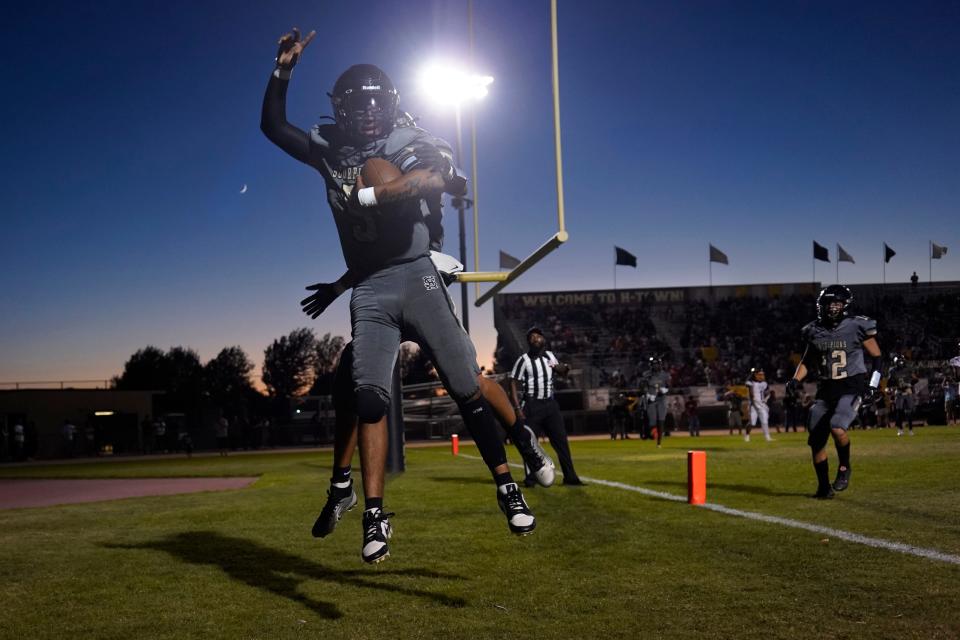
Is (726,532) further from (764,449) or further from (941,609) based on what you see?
(764,449)

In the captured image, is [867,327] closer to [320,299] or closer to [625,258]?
[320,299]

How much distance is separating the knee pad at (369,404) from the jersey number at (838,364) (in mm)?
6425

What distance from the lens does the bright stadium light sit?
→ 876 cm

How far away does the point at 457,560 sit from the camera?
5.92m

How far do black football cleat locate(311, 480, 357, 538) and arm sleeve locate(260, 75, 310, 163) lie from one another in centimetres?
161

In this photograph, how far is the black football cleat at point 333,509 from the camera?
412 centimetres

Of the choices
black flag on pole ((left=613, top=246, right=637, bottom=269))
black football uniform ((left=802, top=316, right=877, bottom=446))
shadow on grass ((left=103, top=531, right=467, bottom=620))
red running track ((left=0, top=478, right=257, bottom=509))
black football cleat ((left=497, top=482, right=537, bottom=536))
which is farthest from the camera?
black flag on pole ((left=613, top=246, right=637, bottom=269))

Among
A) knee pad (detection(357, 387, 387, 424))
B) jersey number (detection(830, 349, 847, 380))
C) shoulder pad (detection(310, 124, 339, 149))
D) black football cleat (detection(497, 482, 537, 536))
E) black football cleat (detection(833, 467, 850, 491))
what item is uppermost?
shoulder pad (detection(310, 124, 339, 149))

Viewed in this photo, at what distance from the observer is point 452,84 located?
41.3 ft

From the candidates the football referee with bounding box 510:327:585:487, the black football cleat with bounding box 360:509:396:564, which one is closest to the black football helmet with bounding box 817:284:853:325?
the football referee with bounding box 510:327:585:487

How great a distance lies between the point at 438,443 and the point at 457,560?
25.0m

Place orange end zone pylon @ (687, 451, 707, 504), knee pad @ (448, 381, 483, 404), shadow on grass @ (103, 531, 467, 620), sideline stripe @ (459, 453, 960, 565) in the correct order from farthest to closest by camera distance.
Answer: orange end zone pylon @ (687, 451, 707, 504), sideline stripe @ (459, 453, 960, 565), shadow on grass @ (103, 531, 467, 620), knee pad @ (448, 381, 483, 404)

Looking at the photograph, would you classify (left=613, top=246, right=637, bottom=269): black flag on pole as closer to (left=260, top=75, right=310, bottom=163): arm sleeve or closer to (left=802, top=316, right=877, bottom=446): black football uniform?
(left=802, top=316, right=877, bottom=446): black football uniform

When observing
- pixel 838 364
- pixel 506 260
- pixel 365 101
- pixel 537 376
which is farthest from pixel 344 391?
pixel 506 260
